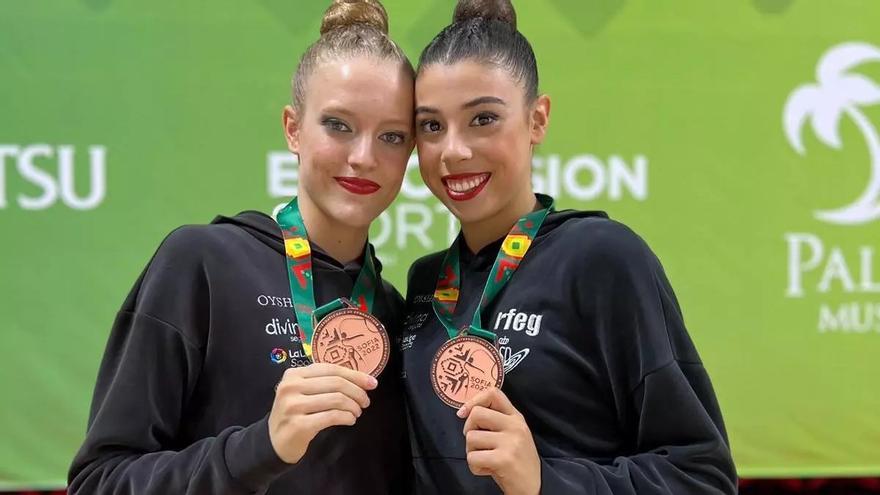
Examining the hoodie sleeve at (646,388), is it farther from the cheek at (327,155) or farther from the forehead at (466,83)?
the cheek at (327,155)

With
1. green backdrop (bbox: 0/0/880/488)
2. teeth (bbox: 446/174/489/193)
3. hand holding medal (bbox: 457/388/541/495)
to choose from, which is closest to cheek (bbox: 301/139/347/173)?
teeth (bbox: 446/174/489/193)

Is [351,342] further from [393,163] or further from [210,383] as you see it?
[393,163]

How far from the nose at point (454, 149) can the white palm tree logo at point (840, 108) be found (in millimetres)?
1763

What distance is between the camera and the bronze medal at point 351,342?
4.52 feet

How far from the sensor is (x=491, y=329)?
1.49 metres

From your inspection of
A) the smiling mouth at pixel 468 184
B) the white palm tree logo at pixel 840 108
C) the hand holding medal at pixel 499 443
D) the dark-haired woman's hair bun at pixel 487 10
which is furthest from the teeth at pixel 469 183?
the white palm tree logo at pixel 840 108

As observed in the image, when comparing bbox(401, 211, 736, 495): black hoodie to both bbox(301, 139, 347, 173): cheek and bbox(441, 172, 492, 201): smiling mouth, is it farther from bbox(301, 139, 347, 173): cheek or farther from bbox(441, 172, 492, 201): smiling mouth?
bbox(301, 139, 347, 173): cheek

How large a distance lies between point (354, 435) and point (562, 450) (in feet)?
1.22

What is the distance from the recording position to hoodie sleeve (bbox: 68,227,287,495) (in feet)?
4.39

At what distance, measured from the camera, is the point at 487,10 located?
66.6 inches

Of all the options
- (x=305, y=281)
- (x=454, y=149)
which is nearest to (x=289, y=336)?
(x=305, y=281)

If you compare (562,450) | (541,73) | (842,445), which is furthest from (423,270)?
(842,445)

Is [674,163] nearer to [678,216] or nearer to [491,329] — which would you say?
[678,216]

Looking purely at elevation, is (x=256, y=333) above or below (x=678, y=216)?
below
